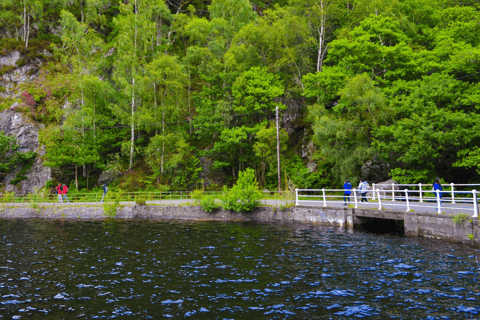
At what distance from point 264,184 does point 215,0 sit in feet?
88.8

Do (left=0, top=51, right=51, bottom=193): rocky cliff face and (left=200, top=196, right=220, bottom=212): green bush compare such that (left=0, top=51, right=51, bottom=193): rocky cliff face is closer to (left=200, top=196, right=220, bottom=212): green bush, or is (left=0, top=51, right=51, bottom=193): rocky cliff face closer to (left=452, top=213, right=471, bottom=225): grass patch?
(left=200, top=196, right=220, bottom=212): green bush

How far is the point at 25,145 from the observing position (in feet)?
140

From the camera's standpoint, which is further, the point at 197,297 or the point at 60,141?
the point at 60,141

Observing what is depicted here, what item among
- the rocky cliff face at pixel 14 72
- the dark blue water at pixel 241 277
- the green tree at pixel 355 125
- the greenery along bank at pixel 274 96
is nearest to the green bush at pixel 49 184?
the greenery along bank at pixel 274 96

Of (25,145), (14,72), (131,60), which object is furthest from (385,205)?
(14,72)

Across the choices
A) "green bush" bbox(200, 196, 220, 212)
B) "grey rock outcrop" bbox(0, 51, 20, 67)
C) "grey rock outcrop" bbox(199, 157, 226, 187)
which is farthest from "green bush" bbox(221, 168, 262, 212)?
"grey rock outcrop" bbox(0, 51, 20, 67)

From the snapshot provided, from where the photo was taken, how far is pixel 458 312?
735 cm

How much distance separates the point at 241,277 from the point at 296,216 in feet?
39.9

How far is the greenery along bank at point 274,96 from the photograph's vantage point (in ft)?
80.5

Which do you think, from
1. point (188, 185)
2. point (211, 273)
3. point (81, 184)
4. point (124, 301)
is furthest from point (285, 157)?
point (124, 301)

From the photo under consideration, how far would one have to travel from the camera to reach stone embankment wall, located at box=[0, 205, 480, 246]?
14.0 meters

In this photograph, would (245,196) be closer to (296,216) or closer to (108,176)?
(296,216)

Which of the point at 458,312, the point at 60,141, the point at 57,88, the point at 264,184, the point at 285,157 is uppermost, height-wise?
the point at 57,88

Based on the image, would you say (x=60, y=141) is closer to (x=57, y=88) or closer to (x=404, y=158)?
(x=57, y=88)
